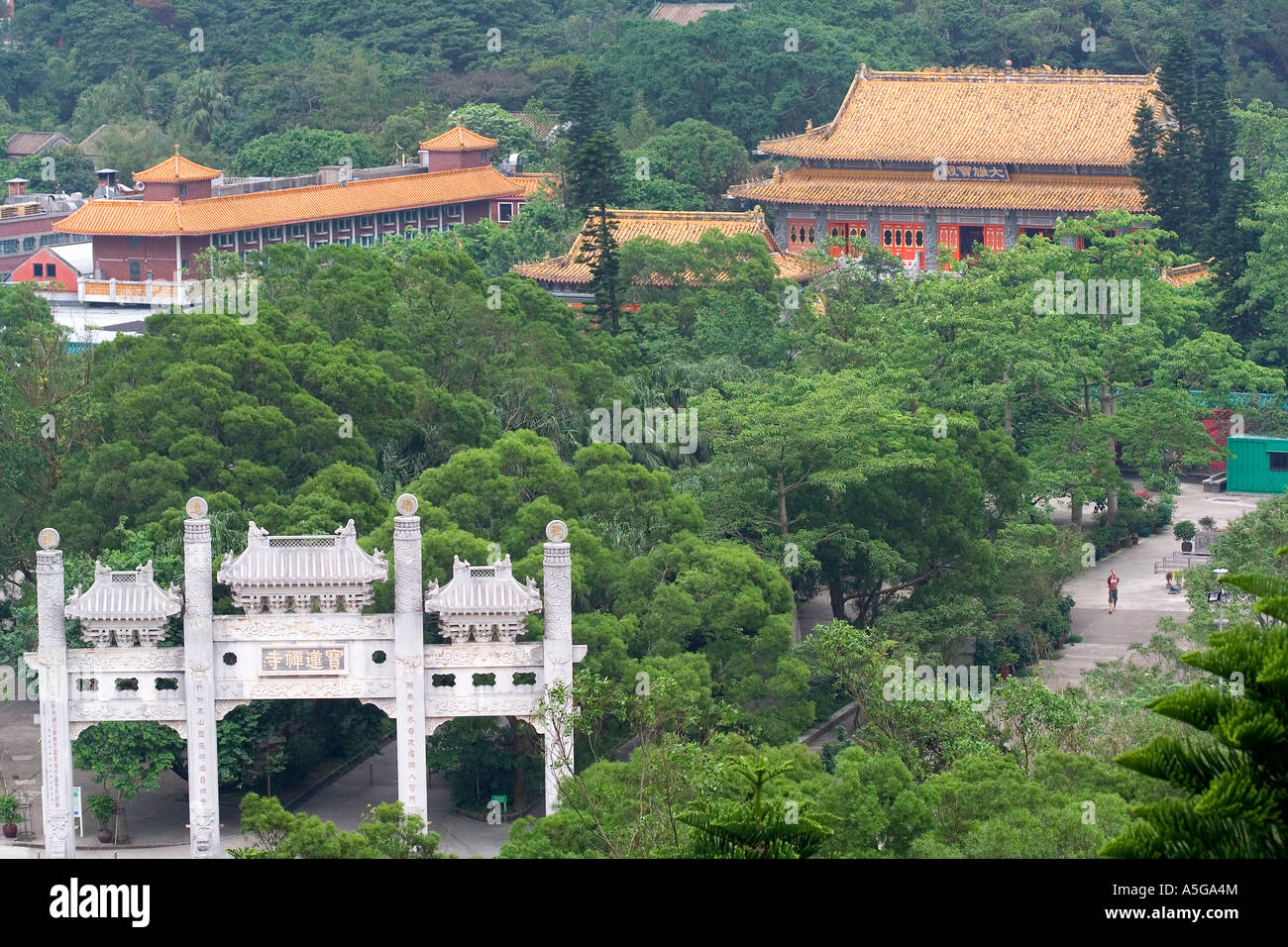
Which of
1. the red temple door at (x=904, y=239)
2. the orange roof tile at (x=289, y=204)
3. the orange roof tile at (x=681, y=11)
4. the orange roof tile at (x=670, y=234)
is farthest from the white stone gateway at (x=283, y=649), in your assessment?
the orange roof tile at (x=681, y=11)

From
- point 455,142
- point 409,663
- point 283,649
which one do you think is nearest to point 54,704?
point 283,649

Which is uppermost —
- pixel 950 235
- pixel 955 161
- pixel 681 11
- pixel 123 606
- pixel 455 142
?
pixel 681 11

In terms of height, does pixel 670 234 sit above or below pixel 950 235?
above

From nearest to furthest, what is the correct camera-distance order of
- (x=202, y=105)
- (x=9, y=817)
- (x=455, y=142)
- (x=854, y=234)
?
(x=9, y=817) → (x=854, y=234) → (x=455, y=142) → (x=202, y=105)

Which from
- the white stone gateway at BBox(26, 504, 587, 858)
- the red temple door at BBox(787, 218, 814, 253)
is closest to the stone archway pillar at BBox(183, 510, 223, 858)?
the white stone gateway at BBox(26, 504, 587, 858)

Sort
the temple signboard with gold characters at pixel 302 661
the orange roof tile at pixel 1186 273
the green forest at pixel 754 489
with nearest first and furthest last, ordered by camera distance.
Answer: the green forest at pixel 754 489 → the temple signboard with gold characters at pixel 302 661 → the orange roof tile at pixel 1186 273

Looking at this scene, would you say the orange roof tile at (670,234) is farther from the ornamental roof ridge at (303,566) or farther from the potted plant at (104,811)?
the potted plant at (104,811)

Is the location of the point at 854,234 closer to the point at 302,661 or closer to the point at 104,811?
the point at 302,661
